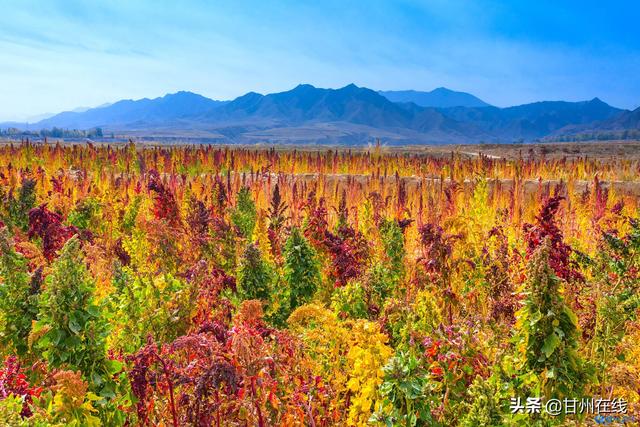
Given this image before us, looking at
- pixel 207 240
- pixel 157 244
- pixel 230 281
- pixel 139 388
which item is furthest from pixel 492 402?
pixel 157 244

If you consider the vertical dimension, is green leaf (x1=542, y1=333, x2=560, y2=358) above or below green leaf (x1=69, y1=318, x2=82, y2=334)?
above

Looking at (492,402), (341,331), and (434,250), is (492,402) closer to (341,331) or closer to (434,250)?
(341,331)

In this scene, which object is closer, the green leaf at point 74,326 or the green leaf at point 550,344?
the green leaf at point 550,344

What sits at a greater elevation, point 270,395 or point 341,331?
point 341,331

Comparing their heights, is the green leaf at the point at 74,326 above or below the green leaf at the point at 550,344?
below

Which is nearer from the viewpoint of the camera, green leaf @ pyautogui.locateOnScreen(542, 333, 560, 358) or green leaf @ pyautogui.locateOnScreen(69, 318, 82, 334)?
green leaf @ pyautogui.locateOnScreen(542, 333, 560, 358)

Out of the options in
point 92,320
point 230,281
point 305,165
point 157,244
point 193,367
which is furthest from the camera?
point 305,165

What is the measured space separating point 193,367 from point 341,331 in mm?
712

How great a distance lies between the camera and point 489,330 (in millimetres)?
2887

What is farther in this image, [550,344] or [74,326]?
[74,326]

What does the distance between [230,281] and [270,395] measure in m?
1.35

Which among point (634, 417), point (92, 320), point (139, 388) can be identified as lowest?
point (634, 417)

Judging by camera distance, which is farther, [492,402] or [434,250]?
[434,250]

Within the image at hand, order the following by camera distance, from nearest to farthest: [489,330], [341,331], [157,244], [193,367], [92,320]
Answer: [193,367] < [92,320] < [341,331] < [489,330] < [157,244]
